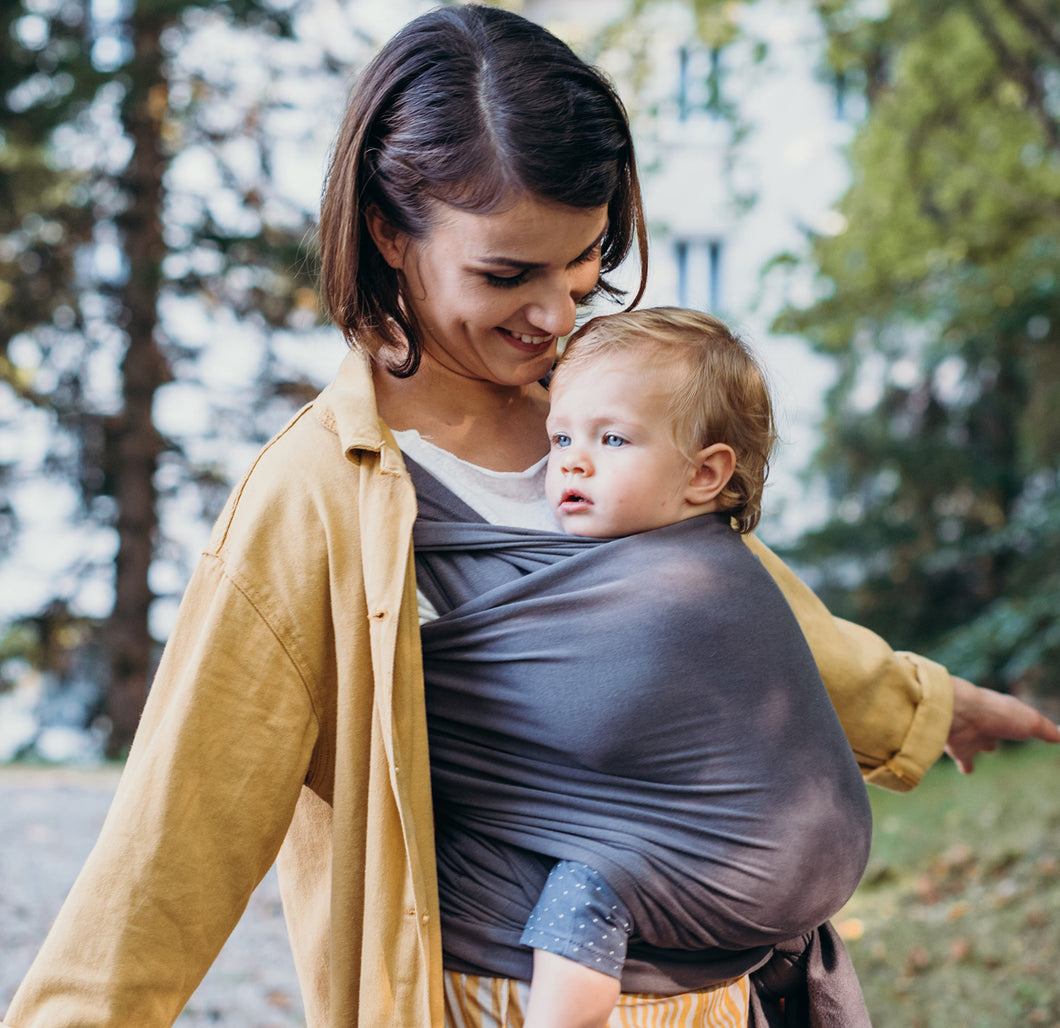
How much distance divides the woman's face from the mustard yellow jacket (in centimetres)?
17

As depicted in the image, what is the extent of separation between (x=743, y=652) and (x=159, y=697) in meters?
0.72

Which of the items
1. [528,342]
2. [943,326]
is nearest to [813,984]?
[528,342]

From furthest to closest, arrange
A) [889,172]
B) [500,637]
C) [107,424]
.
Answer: [107,424]
[889,172]
[500,637]

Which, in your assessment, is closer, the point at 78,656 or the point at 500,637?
the point at 500,637

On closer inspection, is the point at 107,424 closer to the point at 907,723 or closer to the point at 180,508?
the point at 180,508

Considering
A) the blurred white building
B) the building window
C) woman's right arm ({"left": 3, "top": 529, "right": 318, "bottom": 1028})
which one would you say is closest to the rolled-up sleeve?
woman's right arm ({"left": 3, "top": 529, "right": 318, "bottom": 1028})

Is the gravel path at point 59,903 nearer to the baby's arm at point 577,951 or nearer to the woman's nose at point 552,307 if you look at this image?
the baby's arm at point 577,951

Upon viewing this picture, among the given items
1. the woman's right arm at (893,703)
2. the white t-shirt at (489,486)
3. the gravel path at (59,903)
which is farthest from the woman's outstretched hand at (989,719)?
the gravel path at (59,903)

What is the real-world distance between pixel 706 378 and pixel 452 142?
44 cm

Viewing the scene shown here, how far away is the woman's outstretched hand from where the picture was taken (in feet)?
A: 6.66

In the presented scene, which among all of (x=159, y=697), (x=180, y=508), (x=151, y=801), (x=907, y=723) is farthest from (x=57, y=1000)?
(x=180, y=508)

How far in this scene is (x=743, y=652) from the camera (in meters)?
1.44

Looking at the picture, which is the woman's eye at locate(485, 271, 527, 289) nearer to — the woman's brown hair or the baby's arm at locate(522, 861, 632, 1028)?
the woman's brown hair

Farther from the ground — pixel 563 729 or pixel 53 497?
pixel 563 729
